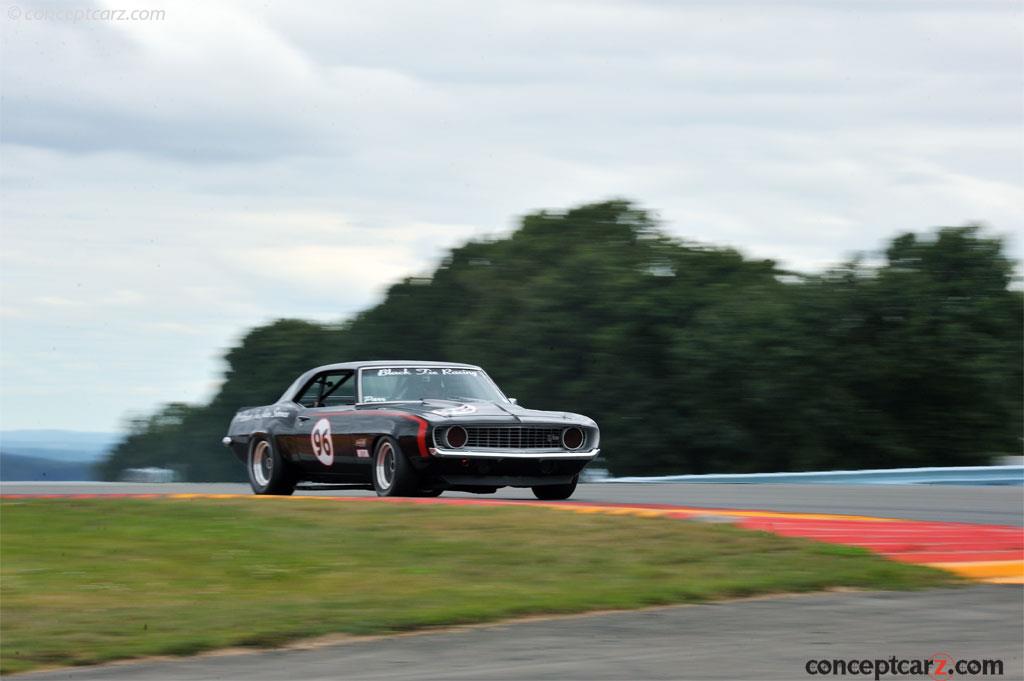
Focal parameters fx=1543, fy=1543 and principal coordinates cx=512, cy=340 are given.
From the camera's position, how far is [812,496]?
16.2m

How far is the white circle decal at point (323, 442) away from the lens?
14391 mm

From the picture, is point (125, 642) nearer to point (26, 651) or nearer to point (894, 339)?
point (26, 651)

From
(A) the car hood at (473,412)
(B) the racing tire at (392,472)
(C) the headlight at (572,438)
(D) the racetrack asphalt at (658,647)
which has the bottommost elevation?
(D) the racetrack asphalt at (658,647)

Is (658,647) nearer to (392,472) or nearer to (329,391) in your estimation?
(392,472)

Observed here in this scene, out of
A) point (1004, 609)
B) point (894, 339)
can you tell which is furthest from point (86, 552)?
point (894, 339)

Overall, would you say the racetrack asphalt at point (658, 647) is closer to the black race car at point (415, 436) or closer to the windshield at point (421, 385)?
the black race car at point (415, 436)

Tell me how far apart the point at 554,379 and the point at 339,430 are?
1612 inches

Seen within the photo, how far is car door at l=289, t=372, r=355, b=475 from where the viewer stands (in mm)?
14234

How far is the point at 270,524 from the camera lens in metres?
11.6

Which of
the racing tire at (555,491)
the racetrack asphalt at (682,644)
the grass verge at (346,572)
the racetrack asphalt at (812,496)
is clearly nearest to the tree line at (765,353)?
the racetrack asphalt at (812,496)

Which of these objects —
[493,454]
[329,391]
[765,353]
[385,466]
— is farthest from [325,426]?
[765,353]

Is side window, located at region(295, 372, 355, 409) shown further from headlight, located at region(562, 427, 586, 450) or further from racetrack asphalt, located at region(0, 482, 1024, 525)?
headlight, located at region(562, 427, 586, 450)

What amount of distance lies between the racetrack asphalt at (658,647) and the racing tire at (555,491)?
6.49 m

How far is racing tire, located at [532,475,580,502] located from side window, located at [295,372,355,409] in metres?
1.95
